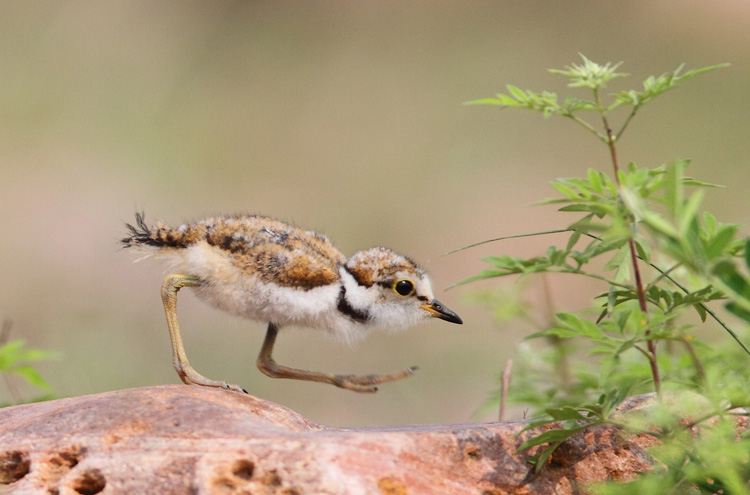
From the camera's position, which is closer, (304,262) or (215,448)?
(215,448)

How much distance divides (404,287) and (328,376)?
2.02 ft

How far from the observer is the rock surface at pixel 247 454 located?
282 centimetres

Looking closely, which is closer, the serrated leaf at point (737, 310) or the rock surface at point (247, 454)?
the serrated leaf at point (737, 310)

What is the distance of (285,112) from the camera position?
1230cm

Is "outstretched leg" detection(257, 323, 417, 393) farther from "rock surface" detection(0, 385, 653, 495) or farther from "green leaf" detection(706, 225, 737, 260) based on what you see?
"green leaf" detection(706, 225, 737, 260)

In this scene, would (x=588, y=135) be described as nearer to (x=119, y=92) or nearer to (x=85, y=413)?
(x=119, y=92)

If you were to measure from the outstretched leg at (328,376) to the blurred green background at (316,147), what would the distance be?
3117mm

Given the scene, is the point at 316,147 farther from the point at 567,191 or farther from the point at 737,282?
the point at 737,282

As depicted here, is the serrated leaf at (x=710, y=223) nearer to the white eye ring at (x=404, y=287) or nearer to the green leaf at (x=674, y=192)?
the green leaf at (x=674, y=192)

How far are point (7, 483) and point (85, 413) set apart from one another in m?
0.35

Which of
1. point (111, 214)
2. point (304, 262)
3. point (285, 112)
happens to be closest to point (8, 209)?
point (111, 214)

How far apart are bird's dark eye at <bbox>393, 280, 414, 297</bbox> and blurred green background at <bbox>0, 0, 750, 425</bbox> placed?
3.20 metres

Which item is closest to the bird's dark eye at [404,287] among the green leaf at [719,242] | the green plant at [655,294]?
the green plant at [655,294]

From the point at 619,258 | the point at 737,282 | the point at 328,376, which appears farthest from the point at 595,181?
the point at 328,376
